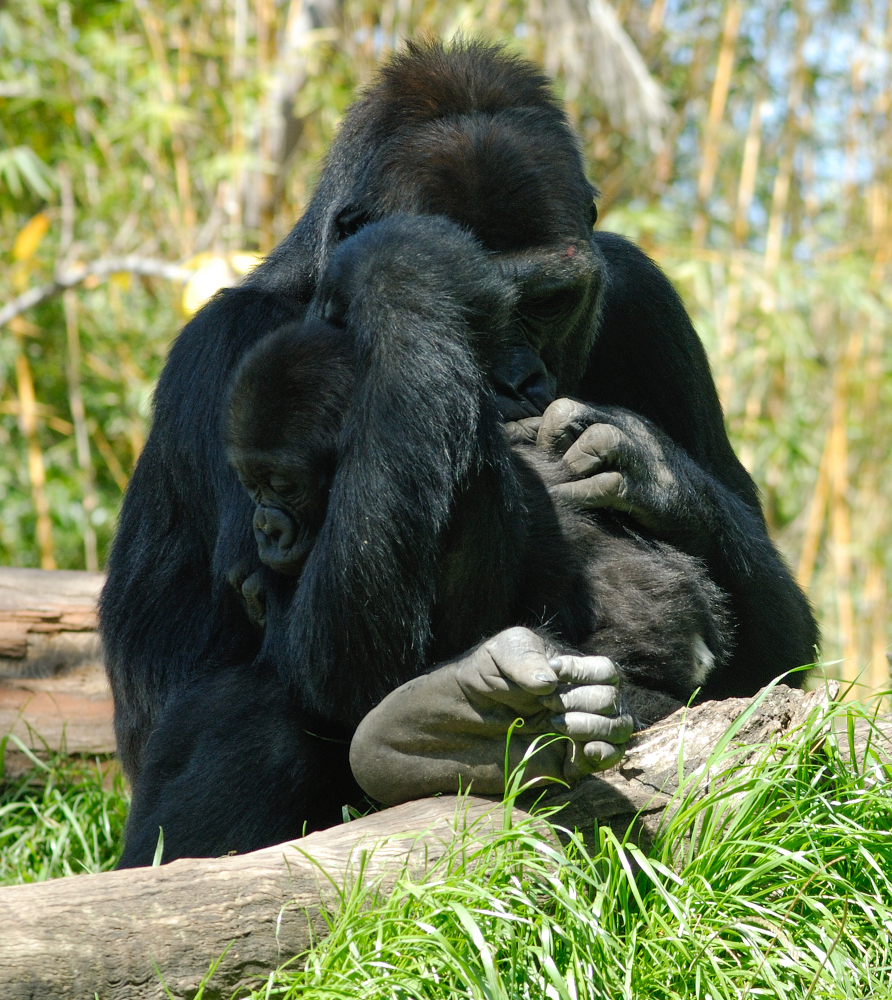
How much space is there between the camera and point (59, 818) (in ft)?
12.8

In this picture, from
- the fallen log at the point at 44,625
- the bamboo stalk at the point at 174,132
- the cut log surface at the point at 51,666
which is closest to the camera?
the cut log surface at the point at 51,666

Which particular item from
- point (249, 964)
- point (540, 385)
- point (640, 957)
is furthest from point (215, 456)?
point (640, 957)

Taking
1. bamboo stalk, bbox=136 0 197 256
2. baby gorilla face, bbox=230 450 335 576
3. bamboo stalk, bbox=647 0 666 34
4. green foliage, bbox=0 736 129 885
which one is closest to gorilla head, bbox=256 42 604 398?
baby gorilla face, bbox=230 450 335 576

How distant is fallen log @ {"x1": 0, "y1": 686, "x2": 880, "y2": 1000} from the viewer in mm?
1882

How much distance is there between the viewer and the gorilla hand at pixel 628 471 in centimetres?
288

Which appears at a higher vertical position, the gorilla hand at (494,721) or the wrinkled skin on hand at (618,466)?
A: the wrinkled skin on hand at (618,466)

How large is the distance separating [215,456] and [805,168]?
6682 mm

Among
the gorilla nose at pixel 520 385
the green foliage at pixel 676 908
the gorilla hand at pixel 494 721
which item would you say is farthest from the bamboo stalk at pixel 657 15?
the gorilla hand at pixel 494 721

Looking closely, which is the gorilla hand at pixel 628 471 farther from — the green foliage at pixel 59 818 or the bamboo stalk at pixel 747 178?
the bamboo stalk at pixel 747 178

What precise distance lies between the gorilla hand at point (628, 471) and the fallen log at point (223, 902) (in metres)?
0.72

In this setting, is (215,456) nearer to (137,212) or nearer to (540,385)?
(540,385)

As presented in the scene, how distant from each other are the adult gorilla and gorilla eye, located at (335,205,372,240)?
0.01 m

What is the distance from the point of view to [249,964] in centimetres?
201

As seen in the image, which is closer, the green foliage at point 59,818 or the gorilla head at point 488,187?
the gorilla head at point 488,187
